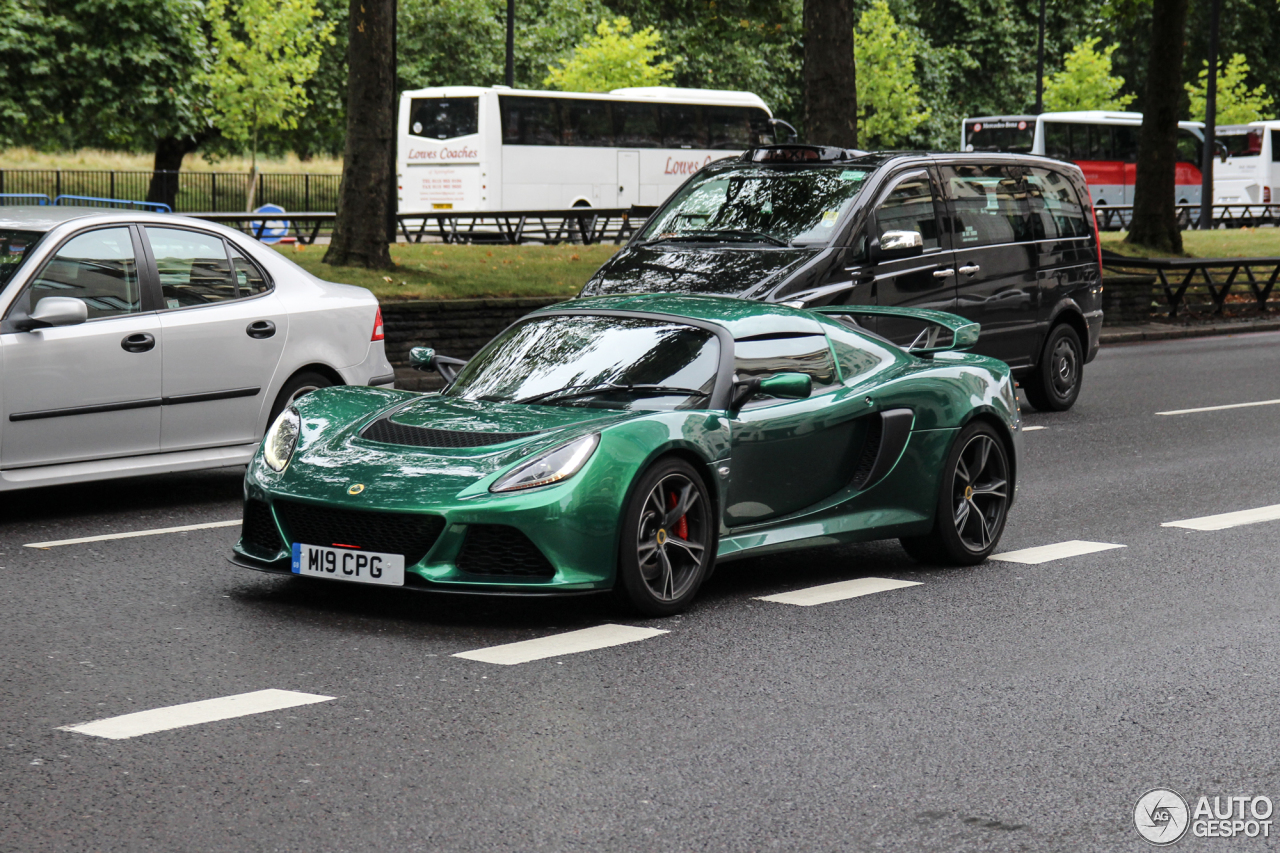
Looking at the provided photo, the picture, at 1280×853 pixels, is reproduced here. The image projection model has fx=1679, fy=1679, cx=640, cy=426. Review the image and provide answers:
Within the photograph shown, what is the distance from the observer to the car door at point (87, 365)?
8.18 meters

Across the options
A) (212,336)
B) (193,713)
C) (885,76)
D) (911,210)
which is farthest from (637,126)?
(193,713)

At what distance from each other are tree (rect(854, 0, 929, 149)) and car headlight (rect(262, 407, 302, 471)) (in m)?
55.3

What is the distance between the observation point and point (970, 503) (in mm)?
7828

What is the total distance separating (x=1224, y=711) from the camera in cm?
539

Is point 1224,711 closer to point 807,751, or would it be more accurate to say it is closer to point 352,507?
point 807,751

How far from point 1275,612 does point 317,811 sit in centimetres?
432

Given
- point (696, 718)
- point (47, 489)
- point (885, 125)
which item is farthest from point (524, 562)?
point (885, 125)

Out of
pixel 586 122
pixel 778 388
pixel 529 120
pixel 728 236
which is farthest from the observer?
pixel 586 122

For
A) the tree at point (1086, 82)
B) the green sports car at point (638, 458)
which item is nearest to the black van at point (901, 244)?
the green sports car at point (638, 458)

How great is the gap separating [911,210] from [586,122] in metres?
28.7

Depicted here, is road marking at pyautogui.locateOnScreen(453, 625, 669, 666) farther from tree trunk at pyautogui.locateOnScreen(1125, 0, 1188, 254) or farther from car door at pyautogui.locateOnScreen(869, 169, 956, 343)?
tree trunk at pyautogui.locateOnScreen(1125, 0, 1188, 254)

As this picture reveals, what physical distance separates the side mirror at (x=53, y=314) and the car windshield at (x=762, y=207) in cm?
498

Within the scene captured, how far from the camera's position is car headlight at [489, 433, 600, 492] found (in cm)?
616

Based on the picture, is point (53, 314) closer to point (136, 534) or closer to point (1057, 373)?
point (136, 534)
